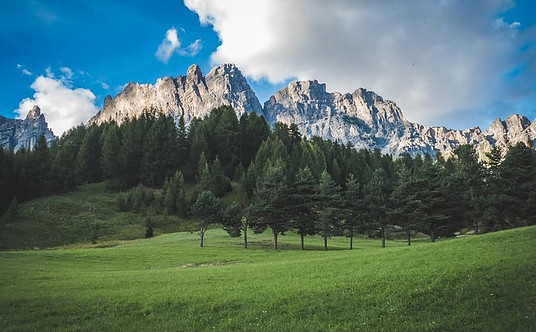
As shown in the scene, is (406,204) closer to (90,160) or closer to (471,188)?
(471,188)

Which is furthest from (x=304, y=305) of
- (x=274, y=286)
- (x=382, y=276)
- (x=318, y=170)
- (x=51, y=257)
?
(x=318, y=170)

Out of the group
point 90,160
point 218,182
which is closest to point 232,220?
point 218,182

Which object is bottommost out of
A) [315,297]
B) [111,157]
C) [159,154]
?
[315,297]

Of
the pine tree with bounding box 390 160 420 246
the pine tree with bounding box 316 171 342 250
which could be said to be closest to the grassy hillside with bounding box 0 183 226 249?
the pine tree with bounding box 316 171 342 250

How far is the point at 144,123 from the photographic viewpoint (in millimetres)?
118688

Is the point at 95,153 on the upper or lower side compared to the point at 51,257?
upper

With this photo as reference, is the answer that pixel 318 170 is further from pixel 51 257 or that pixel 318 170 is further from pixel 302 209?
pixel 51 257

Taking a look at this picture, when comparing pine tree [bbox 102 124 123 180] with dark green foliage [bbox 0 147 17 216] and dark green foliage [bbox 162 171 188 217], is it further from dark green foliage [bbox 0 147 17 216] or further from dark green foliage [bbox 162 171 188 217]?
dark green foliage [bbox 162 171 188 217]

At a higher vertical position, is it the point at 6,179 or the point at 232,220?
the point at 6,179

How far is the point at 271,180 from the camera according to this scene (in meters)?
58.4

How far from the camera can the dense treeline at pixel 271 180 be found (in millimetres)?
54094

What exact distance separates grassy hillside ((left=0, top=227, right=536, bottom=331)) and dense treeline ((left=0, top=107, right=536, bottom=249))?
3047 centimetres

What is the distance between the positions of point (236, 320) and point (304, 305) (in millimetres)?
3098

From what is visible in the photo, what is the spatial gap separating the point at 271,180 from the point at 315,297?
4343cm
